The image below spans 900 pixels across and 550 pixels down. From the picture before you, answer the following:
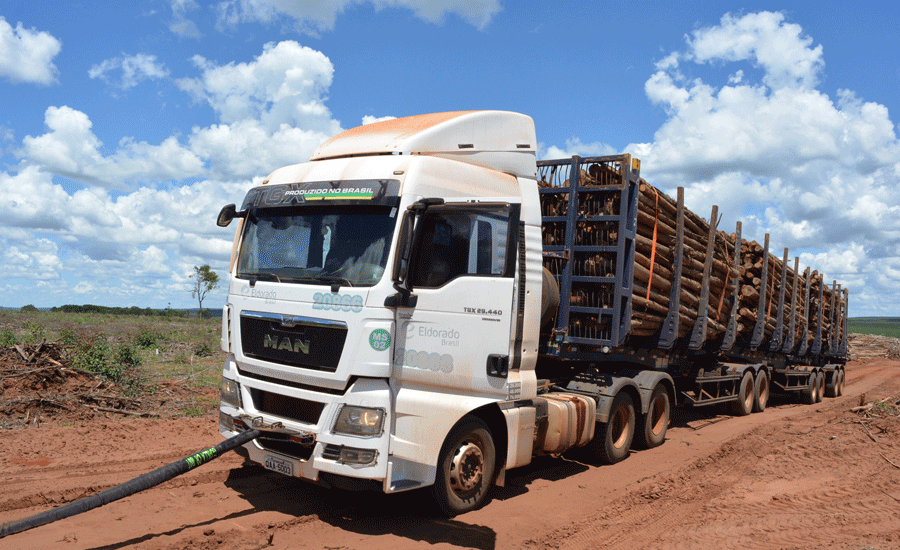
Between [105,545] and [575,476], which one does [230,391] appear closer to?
[105,545]

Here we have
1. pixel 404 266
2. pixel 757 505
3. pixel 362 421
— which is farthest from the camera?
pixel 757 505

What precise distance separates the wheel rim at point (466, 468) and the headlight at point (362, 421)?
85 cm

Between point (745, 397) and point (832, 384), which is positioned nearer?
point (745, 397)

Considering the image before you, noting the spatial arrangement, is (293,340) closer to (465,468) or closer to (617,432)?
(465,468)

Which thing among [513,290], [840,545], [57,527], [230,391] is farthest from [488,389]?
[57,527]

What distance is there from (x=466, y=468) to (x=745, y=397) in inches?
360

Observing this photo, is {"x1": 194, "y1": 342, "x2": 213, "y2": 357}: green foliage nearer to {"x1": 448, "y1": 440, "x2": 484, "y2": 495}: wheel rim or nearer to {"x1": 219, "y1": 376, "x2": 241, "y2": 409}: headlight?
{"x1": 219, "y1": 376, "x2": 241, "y2": 409}: headlight

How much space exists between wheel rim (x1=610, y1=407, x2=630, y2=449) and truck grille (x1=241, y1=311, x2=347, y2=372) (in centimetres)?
455

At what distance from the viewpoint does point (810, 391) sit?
17078mm

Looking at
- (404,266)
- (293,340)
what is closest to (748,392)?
(404,266)

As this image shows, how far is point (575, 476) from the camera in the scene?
7.44m

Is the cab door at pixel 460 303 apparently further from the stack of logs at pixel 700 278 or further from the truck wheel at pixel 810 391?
the truck wheel at pixel 810 391

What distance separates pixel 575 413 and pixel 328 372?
3.26 metres

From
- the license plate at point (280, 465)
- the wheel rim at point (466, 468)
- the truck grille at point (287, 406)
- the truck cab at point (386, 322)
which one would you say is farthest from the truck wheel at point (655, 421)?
the license plate at point (280, 465)
